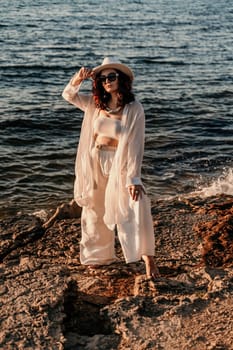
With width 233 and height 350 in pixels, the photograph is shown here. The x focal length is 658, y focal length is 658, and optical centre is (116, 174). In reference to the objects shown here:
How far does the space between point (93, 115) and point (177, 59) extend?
1836 centimetres

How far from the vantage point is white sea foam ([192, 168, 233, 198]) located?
376 inches

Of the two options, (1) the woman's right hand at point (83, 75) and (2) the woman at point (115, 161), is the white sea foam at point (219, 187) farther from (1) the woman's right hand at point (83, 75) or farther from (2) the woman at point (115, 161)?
(1) the woman's right hand at point (83, 75)

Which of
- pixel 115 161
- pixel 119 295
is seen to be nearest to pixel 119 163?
pixel 115 161

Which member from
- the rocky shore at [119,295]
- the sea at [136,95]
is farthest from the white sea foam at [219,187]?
the rocky shore at [119,295]

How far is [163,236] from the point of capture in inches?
271

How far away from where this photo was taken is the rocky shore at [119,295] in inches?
177

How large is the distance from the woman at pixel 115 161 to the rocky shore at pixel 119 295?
40cm

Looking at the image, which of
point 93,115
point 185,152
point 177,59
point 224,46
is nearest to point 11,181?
point 185,152

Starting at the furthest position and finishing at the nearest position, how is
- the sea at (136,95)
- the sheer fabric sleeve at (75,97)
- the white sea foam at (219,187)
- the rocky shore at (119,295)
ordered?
the sea at (136,95)
the white sea foam at (219,187)
the sheer fabric sleeve at (75,97)
the rocky shore at (119,295)

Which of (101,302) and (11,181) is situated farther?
(11,181)

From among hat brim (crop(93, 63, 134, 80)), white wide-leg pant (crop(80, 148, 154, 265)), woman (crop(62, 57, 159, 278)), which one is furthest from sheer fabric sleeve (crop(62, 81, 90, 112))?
white wide-leg pant (crop(80, 148, 154, 265))

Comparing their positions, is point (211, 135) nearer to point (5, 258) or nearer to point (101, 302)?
point (5, 258)

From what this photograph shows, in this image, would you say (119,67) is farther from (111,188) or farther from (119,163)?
(111,188)

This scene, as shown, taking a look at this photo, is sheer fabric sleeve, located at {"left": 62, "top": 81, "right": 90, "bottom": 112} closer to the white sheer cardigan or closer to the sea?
the white sheer cardigan
